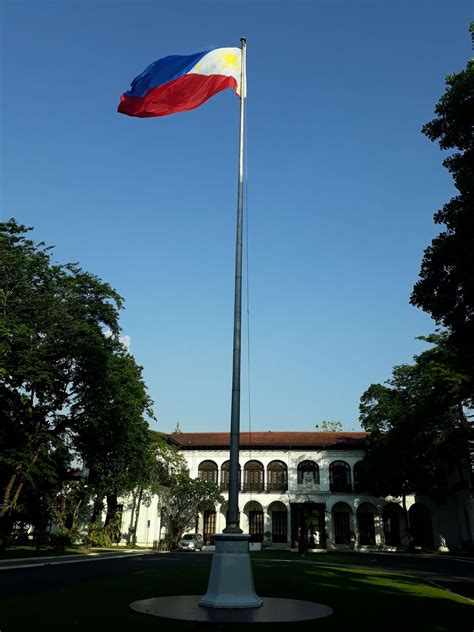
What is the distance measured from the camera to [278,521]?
54031mm

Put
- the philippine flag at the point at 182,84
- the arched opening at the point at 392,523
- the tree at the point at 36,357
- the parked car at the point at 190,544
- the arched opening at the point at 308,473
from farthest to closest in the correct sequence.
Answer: the arched opening at the point at 308,473, the arched opening at the point at 392,523, the parked car at the point at 190,544, the tree at the point at 36,357, the philippine flag at the point at 182,84

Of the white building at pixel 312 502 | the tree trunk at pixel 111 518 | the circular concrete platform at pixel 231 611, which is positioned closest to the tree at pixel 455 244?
the circular concrete platform at pixel 231 611

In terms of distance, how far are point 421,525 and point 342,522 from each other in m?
7.75

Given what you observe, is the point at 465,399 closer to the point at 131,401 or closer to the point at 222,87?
the point at 131,401

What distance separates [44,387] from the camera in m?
28.1

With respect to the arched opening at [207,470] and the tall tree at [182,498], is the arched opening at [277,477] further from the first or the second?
the tall tree at [182,498]

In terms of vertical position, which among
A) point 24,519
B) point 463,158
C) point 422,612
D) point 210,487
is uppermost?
point 463,158

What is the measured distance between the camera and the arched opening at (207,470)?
5591cm

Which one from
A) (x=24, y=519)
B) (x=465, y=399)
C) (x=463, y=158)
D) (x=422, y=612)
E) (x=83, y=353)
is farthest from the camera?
(x=465, y=399)

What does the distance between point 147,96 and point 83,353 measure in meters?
17.3

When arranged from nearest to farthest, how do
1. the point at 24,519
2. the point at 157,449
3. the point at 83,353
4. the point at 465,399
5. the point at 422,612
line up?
the point at 422,612 < the point at 83,353 < the point at 24,519 < the point at 465,399 < the point at 157,449

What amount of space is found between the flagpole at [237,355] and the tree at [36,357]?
15.2 meters

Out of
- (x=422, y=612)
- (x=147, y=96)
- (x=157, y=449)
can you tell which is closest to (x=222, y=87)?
(x=147, y=96)

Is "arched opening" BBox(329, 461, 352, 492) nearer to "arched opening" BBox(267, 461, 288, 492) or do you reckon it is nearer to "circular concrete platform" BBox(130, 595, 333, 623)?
"arched opening" BBox(267, 461, 288, 492)
